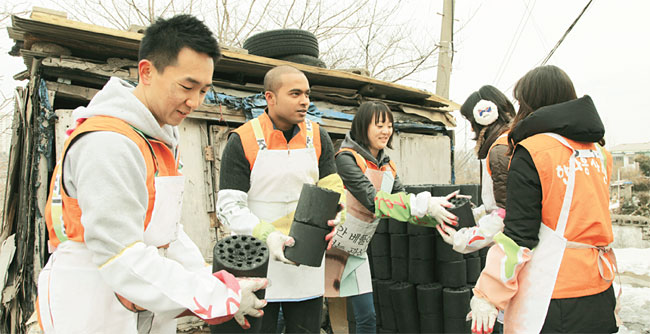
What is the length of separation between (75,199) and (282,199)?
4.90 feet

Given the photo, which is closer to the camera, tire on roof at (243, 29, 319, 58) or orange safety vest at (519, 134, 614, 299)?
orange safety vest at (519, 134, 614, 299)

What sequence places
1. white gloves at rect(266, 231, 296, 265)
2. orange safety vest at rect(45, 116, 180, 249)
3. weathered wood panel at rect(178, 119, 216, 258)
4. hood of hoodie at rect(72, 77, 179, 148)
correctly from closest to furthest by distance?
orange safety vest at rect(45, 116, 180, 249) < hood of hoodie at rect(72, 77, 179, 148) < white gloves at rect(266, 231, 296, 265) < weathered wood panel at rect(178, 119, 216, 258)

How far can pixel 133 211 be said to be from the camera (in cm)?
145

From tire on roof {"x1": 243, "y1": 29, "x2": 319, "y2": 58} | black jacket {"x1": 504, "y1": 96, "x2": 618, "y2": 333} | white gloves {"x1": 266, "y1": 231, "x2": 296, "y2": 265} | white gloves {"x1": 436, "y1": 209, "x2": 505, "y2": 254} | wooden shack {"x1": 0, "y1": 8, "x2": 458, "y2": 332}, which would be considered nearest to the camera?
black jacket {"x1": 504, "y1": 96, "x2": 618, "y2": 333}

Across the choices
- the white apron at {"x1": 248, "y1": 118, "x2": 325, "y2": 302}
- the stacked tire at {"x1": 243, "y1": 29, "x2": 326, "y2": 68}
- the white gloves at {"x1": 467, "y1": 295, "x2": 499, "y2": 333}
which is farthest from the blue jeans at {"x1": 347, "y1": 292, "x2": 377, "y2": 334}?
the stacked tire at {"x1": 243, "y1": 29, "x2": 326, "y2": 68}

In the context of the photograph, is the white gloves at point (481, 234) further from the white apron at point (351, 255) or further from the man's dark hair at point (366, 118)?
the man's dark hair at point (366, 118)

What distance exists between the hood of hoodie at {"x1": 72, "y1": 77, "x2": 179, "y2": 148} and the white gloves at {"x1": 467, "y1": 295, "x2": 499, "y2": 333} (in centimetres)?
170

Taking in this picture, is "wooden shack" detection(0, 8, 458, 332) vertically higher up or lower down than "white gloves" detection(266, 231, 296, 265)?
higher up

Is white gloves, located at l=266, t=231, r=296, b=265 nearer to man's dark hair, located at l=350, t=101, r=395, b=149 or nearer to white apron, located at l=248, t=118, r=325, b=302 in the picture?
white apron, located at l=248, t=118, r=325, b=302

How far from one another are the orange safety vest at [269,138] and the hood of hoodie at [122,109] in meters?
1.09

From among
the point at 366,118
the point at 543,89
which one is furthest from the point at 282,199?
the point at 543,89

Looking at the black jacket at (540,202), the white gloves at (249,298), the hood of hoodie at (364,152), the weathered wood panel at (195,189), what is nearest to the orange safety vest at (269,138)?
the hood of hoodie at (364,152)

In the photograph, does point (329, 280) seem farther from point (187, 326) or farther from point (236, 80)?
point (236, 80)

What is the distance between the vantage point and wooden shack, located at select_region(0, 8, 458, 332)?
14.6ft
